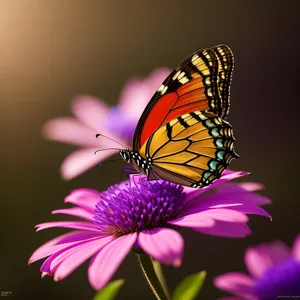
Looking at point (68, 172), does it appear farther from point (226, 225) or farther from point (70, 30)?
point (70, 30)

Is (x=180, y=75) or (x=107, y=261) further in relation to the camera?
(x=180, y=75)

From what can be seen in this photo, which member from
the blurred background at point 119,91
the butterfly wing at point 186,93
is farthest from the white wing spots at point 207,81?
the blurred background at point 119,91

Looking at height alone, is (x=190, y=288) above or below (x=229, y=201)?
below

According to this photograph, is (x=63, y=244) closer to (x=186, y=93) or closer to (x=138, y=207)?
(x=138, y=207)

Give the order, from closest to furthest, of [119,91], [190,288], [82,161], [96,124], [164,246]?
[164,246]
[190,288]
[82,161]
[96,124]
[119,91]

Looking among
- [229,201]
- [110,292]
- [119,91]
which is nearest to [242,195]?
[229,201]
